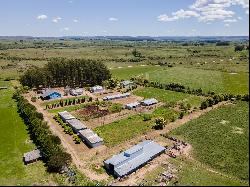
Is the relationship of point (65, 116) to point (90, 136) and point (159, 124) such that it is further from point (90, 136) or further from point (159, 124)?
point (159, 124)

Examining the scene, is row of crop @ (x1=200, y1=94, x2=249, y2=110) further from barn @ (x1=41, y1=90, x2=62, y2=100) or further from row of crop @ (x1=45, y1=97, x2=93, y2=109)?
barn @ (x1=41, y1=90, x2=62, y2=100)

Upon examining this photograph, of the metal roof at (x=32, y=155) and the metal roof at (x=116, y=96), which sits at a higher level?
the metal roof at (x=32, y=155)

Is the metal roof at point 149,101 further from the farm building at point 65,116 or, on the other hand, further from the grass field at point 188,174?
the grass field at point 188,174

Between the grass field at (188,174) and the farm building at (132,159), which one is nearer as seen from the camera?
the grass field at (188,174)

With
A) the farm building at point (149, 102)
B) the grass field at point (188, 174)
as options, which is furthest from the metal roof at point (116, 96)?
the grass field at point (188, 174)

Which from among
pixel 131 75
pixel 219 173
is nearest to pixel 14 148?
pixel 219 173

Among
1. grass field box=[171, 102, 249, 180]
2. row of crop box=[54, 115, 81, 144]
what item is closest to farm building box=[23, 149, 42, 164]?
row of crop box=[54, 115, 81, 144]

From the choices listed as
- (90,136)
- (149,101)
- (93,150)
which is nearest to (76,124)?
(90,136)
